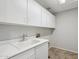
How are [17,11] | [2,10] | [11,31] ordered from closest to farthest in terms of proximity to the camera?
[2,10] → [17,11] → [11,31]

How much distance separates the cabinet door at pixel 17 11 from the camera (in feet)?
3.67

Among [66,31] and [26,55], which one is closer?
[26,55]

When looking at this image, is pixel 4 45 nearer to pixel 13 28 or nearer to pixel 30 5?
pixel 13 28

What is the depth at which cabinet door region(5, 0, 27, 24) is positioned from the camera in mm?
1117

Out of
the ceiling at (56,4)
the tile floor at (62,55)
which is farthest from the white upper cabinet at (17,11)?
the tile floor at (62,55)

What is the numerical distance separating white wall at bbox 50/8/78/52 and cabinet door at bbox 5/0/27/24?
2496 millimetres

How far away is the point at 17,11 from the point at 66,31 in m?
2.77

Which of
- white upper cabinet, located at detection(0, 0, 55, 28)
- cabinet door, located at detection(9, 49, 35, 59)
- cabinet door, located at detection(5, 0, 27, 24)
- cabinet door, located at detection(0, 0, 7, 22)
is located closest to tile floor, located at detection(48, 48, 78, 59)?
cabinet door, located at detection(9, 49, 35, 59)

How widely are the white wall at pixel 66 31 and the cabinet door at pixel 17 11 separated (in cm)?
250

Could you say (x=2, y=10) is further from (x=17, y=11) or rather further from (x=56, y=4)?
(x=56, y=4)

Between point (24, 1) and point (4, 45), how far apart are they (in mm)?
1131

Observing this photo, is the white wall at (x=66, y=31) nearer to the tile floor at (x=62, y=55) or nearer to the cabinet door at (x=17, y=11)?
the tile floor at (x=62, y=55)

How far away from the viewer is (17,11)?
4.19 feet

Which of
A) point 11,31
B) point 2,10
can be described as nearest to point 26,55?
point 11,31
